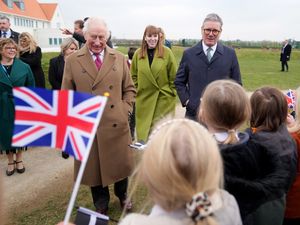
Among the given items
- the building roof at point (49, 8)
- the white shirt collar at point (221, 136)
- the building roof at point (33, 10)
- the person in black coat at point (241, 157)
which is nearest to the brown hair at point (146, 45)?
the person in black coat at point (241, 157)

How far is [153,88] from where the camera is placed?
18.4 ft

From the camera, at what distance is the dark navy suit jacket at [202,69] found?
4.48 metres

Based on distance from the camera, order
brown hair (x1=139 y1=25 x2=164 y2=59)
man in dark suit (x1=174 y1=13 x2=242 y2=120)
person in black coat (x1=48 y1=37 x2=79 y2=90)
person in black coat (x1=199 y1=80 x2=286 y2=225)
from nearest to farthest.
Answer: person in black coat (x1=199 y1=80 x2=286 y2=225) → man in dark suit (x1=174 y1=13 x2=242 y2=120) → brown hair (x1=139 y1=25 x2=164 y2=59) → person in black coat (x1=48 y1=37 x2=79 y2=90)

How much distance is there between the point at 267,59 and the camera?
36125 millimetres

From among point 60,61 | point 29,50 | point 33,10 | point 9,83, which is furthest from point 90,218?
point 33,10

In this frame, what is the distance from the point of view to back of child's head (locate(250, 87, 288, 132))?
104 inches

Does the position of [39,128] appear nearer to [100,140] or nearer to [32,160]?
[100,140]

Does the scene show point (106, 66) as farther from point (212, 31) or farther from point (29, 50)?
point (29, 50)

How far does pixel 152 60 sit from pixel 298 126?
296cm

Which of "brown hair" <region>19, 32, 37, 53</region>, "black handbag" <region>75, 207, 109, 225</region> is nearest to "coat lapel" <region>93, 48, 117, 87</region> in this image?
"black handbag" <region>75, 207, 109, 225</region>

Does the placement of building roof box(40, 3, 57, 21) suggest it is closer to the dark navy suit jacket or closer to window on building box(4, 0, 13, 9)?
window on building box(4, 0, 13, 9)

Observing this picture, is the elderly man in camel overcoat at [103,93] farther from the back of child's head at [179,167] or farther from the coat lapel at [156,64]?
the back of child's head at [179,167]

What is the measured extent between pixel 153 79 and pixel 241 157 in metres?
3.37

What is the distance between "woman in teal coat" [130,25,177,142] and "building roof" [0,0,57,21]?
44915 mm
